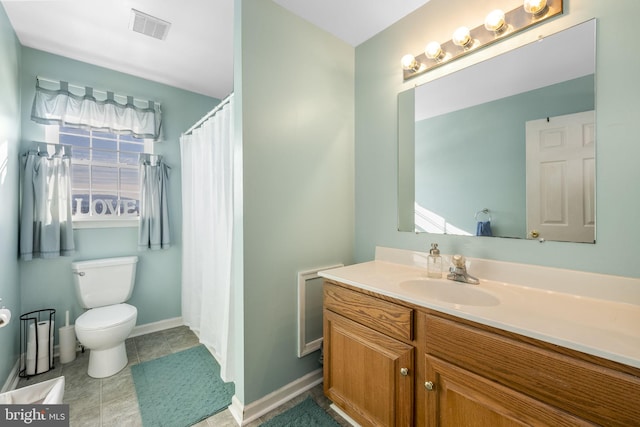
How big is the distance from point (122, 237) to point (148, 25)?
1.75 meters

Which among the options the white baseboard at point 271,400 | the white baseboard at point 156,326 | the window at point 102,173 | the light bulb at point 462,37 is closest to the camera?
the light bulb at point 462,37

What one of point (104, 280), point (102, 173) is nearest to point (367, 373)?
point (104, 280)

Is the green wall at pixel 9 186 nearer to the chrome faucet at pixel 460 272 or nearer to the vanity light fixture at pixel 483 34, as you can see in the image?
the vanity light fixture at pixel 483 34

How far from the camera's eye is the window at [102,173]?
2.19 meters

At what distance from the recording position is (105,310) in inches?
79.4

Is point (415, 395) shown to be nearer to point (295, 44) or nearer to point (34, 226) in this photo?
point (295, 44)

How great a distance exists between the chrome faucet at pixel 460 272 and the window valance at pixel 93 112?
2.72 m

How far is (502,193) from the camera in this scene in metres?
1.29

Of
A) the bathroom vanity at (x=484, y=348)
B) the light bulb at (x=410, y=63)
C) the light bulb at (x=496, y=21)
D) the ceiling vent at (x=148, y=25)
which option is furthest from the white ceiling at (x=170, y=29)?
the bathroom vanity at (x=484, y=348)

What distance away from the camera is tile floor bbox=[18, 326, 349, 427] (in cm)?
145

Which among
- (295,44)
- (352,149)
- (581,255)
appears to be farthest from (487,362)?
(295,44)

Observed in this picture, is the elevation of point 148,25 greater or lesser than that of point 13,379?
greater

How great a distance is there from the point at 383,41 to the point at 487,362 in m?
1.93

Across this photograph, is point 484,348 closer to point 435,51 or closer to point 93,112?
point 435,51
